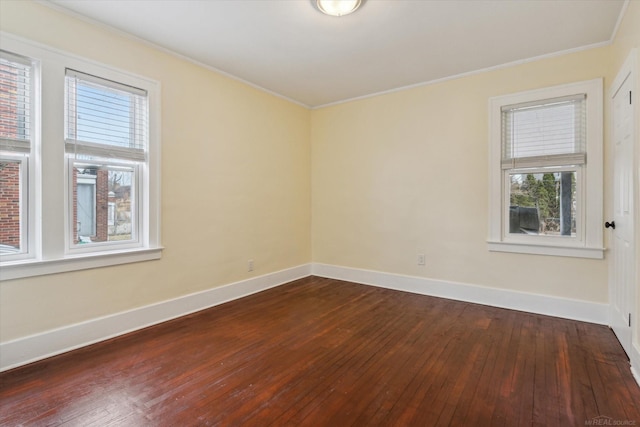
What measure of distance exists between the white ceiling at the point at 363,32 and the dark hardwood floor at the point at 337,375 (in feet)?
8.60

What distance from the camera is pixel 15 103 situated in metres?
2.23

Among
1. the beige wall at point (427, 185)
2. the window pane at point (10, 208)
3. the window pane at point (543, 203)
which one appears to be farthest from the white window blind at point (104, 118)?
the window pane at point (543, 203)

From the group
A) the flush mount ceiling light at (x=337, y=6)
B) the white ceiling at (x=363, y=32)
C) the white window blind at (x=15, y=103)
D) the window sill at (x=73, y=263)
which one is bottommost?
the window sill at (x=73, y=263)

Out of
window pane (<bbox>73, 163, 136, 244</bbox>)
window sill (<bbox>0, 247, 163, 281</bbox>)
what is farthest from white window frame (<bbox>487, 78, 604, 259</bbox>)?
window pane (<bbox>73, 163, 136, 244</bbox>)

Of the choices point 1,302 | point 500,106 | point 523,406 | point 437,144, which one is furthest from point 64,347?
point 500,106

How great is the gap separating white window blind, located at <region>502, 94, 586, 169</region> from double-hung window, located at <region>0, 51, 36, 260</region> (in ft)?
14.0

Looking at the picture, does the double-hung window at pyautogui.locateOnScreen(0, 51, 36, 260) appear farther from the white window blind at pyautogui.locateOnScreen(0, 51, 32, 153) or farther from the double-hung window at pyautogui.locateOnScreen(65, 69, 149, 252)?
the double-hung window at pyautogui.locateOnScreen(65, 69, 149, 252)

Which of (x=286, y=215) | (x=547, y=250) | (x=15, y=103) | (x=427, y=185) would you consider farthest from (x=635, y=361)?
(x=15, y=103)

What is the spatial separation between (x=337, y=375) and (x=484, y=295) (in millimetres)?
2241

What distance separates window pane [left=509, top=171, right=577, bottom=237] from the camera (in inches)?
123

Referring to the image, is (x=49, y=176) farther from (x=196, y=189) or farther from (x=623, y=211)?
(x=623, y=211)

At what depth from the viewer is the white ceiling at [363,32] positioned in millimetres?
2363

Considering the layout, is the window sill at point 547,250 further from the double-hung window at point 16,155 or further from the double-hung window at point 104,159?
the double-hung window at point 16,155

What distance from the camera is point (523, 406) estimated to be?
1767 millimetres
